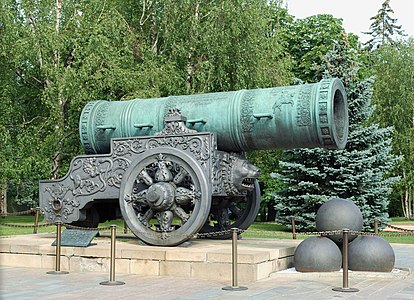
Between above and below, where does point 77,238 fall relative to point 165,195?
below

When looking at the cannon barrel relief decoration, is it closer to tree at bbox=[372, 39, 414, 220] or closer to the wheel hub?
the wheel hub

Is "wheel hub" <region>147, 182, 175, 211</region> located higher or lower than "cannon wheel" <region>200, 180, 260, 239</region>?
higher

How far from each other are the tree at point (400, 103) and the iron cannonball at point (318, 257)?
2160 cm

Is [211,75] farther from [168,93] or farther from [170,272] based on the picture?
[170,272]

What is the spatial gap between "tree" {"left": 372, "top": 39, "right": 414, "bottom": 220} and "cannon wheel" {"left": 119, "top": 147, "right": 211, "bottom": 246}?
22.0 meters

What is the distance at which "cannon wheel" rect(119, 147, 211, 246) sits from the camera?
8.73 meters

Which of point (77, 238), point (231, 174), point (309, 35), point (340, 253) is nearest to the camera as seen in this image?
point (340, 253)

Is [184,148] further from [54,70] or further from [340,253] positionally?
[54,70]

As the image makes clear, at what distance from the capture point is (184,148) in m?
9.02

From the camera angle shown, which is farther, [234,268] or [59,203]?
[59,203]

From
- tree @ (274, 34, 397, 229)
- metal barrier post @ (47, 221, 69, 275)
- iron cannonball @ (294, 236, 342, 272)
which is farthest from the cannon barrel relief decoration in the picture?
tree @ (274, 34, 397, 229)

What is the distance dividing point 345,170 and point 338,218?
353 inches

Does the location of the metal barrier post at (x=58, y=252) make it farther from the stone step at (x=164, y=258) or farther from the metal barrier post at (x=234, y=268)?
the metal barrier post at (x=234, y=268)

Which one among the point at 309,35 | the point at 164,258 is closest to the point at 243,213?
the point at 164,258
